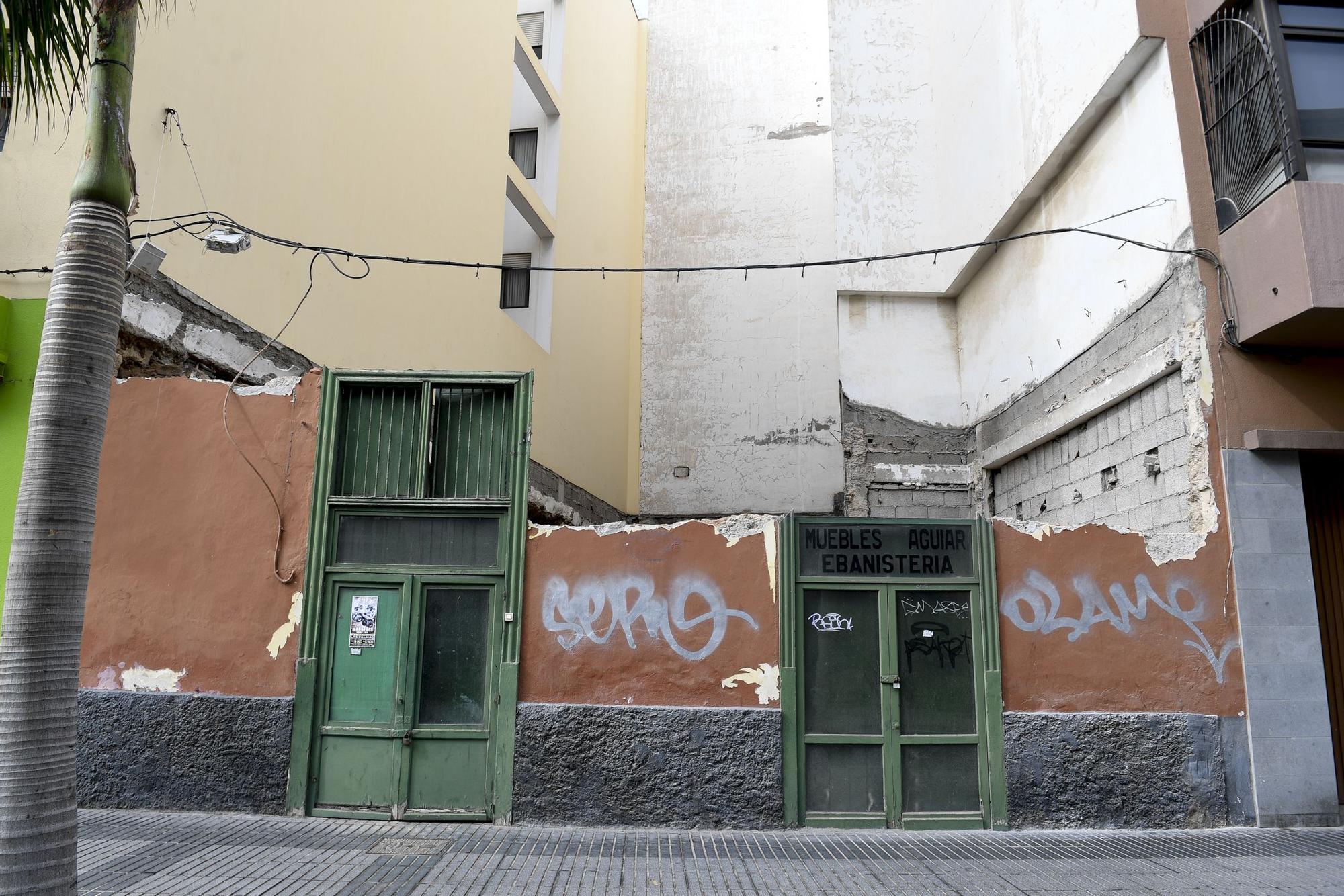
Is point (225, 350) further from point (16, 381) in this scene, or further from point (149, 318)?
point (16, 381)

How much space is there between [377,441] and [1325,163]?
26.5 feet

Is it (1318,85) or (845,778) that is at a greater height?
(1318,85)

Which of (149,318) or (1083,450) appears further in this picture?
(1083,450)

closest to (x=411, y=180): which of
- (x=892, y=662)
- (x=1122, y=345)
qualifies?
(x=892, y=662)

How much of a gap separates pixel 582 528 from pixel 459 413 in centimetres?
150

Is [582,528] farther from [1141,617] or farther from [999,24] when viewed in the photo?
[999,24]

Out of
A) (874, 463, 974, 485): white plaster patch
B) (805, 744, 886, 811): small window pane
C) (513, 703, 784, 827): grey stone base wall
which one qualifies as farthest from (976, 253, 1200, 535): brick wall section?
(513, 703, 784, 827): grey stone base wall

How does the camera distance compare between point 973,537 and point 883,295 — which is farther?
point 883,295

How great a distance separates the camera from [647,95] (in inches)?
766

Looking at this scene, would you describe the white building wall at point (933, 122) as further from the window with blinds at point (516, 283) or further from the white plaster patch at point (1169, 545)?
the window with blinds at point (516, 283)

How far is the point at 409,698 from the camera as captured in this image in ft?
23.4

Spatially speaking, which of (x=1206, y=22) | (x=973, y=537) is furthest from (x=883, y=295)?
(x=973, y=537)

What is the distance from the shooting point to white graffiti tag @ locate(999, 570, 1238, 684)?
7.13 metres

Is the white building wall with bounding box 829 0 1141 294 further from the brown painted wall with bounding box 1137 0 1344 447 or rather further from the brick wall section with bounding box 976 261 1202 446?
the brown painted wall with bounding box 1137 0 1344 447
